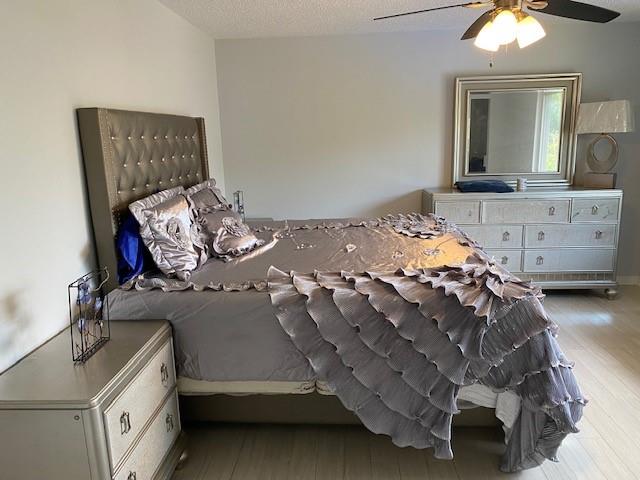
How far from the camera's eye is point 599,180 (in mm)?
4121

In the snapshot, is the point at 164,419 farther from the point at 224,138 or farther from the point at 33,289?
the point at 224,138

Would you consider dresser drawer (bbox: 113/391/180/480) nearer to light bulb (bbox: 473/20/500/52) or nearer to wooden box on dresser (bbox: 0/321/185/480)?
wooden box on dresser (bbox: 0/321/185/480)

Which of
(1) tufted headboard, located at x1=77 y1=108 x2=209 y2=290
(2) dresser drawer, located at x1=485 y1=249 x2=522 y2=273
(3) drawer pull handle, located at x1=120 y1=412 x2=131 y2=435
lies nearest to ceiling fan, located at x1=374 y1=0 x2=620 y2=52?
(1) tufted headboard, located at x1=77 y1=108 x2=209 y2=290

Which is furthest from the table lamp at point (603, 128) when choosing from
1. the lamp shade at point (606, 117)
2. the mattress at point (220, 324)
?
the mattress at point (220, 324)

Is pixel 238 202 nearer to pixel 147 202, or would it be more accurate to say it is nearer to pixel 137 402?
pixel 147 202

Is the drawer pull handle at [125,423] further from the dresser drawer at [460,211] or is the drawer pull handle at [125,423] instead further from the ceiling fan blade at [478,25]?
the dresser drawer at [460,211]

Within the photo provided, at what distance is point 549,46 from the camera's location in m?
4.18

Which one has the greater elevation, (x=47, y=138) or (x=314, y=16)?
(x=314, y=16)

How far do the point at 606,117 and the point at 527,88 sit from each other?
68cm

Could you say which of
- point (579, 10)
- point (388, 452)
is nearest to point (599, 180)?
point (579, 10)

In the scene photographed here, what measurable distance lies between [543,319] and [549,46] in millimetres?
3257

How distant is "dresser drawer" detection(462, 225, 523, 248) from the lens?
404cm

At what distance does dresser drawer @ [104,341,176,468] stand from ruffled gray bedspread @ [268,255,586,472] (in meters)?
0.53

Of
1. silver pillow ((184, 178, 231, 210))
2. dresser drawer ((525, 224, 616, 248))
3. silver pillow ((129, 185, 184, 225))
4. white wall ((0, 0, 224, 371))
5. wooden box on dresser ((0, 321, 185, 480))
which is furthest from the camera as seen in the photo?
dresser drawer ((525, 224, 616, 248))
